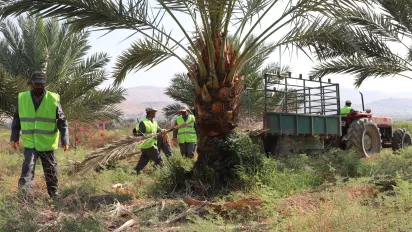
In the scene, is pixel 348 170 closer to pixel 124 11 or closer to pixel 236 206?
pixel 236 206

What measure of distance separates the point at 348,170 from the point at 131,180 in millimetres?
3965

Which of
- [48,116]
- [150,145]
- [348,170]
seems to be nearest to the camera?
[48,116]

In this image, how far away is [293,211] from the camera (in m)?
5.08

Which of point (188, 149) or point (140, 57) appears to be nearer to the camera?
point (140, 57)

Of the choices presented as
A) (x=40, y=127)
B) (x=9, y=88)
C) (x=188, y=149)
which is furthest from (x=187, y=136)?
(x=40, y=127)

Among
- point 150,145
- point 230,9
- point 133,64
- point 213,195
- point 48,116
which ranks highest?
point 230,9

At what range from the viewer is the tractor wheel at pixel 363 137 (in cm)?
1270

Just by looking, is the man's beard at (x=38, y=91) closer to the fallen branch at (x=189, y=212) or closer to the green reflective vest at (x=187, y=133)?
the fallen branch at (x=189, y=212)

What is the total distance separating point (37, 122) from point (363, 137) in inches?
360

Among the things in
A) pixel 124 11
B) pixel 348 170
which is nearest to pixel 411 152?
pixel 348 170

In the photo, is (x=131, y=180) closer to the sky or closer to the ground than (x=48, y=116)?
closer to the ground

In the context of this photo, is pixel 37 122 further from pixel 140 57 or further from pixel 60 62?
pixel 60 62

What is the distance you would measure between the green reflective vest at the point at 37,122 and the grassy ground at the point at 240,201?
750 millimetres

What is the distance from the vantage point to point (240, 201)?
5.79 m
